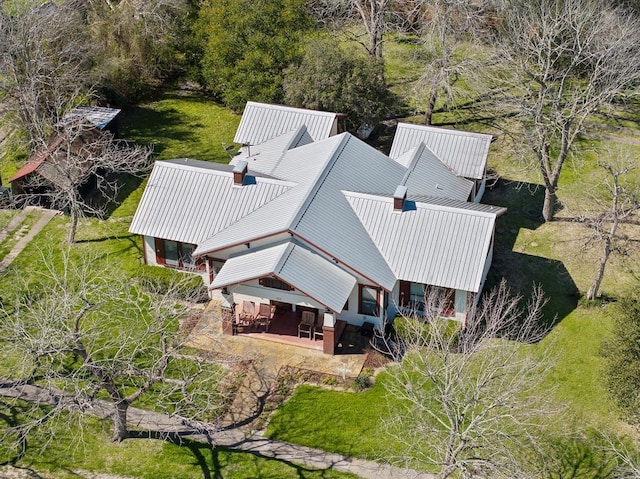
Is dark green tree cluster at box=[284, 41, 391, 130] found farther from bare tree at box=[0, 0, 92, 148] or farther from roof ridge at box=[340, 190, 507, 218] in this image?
bare tree at box=[0, 0, 92, 148]

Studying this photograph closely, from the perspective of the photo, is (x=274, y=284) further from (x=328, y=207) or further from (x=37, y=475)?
(x=37, y=475)

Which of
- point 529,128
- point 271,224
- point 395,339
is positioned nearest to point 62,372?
point 271,224

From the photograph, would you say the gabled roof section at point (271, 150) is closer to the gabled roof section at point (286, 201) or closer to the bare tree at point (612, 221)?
the gabled roof section at point (286, 201)

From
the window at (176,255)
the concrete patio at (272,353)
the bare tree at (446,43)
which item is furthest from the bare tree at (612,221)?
the window at (176,255)

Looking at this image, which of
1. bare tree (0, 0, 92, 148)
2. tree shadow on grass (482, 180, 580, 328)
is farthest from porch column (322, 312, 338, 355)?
bare tree (0, 0, 92, 148)

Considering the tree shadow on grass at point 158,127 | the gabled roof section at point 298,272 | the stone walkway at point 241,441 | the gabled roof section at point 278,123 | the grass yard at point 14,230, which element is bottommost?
the stone walkway at point 241,441

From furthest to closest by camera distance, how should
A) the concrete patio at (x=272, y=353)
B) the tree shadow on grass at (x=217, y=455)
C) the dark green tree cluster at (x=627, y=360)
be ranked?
the concrete patio at (x=272, y=353), the tree shadow on grass at (x=217, y=455), the dark green tree cluster at (x=627, y=360)
